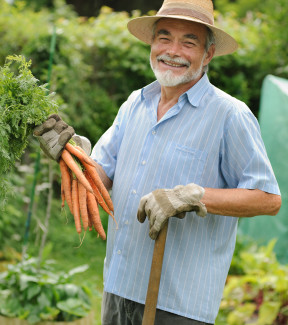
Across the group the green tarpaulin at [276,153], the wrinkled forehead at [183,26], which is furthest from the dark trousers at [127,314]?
the green tarpaulin at [276,153]

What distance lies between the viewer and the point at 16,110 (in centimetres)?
225

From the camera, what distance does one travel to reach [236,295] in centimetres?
454

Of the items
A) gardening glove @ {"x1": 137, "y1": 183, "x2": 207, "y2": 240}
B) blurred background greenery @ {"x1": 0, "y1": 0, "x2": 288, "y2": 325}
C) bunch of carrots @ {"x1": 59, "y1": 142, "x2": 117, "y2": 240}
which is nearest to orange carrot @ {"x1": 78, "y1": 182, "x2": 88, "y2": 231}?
bunch of carrots @ {"x1": 59, "y1": 142, "x2": 117, "y2": 240}

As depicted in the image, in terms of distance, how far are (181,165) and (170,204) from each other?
0.89 ft

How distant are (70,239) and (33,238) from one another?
373 millimetres

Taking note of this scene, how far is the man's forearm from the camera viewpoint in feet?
7.53

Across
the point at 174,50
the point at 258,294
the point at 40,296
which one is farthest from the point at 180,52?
the point at 258,294

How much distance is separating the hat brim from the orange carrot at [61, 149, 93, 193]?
77 cm

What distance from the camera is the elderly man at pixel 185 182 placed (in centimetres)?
233

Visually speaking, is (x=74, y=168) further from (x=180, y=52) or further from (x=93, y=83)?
(x=93, y=83)

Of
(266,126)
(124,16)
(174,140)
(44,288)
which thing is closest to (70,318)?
(44,288)

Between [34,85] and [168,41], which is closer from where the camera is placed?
[34,85]

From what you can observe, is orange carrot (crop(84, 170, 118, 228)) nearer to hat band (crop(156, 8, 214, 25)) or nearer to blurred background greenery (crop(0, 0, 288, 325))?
hat band (crop(156, 8, 214, 25))

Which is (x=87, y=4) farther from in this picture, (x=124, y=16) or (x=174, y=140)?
(x=174, y=140)
